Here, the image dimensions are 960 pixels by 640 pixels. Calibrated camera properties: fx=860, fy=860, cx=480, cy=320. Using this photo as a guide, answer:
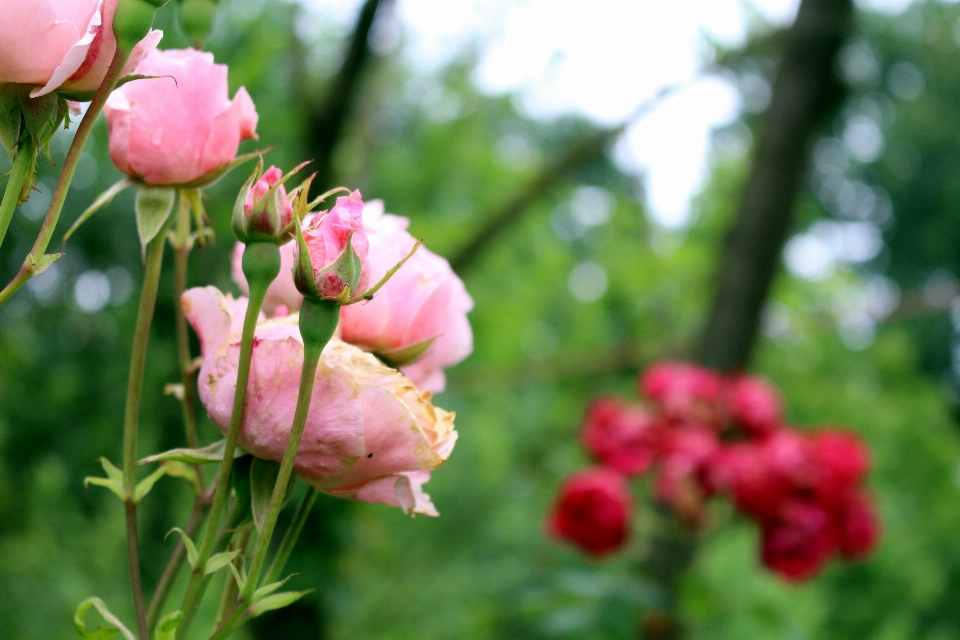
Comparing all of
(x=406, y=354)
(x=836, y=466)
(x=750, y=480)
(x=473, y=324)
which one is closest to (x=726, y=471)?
(x=750, y=480)

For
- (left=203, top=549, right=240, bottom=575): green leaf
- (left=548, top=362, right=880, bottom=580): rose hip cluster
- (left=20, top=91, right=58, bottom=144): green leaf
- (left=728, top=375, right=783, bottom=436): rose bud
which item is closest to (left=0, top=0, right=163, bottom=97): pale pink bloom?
(left=20, top=91, right=58, bottom=144): green leaf

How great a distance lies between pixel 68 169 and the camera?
7.0 inches

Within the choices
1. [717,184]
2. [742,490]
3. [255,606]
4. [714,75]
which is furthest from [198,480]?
[717,184]

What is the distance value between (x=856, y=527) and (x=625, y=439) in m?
0.26

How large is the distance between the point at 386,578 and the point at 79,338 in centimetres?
59

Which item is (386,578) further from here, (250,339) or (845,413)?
(845,413)

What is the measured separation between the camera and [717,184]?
256 centimetres

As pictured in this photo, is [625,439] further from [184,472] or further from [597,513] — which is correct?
[184,472]

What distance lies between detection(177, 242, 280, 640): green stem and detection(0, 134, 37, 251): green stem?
0.05 meters

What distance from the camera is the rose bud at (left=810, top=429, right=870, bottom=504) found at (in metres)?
0.85

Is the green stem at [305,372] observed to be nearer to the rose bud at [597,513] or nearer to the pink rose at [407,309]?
the pink rose at [407,309]

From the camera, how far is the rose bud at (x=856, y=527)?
897 millimetres

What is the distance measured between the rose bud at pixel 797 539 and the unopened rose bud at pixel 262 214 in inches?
30.3

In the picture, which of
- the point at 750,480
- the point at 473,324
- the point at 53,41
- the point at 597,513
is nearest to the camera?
the point at 53,41
